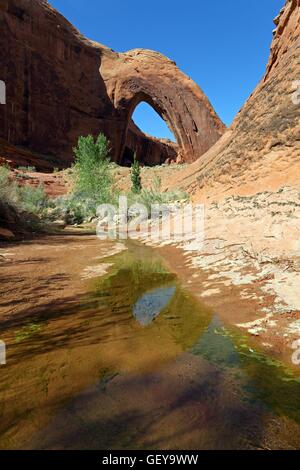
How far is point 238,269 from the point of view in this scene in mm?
4398

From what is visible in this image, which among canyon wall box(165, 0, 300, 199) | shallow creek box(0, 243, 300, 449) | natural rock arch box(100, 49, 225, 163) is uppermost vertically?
natural rock arch box(100, 49, 225, 163)

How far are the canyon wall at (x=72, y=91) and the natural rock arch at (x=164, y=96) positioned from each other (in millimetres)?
105

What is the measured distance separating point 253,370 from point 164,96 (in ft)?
116

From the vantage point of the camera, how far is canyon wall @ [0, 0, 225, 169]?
31141mm

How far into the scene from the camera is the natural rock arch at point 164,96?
32812 mm

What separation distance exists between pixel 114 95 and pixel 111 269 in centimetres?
3525

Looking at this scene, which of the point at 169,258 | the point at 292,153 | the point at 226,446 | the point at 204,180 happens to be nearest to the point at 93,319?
the point at 226,446

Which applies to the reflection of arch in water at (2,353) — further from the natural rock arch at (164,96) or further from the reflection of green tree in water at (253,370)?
the natural rock arch at (164,96)

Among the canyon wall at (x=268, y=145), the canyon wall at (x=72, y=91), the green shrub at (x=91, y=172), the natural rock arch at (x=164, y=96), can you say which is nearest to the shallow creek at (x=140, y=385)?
the canyon wall at (x=268, y=145)

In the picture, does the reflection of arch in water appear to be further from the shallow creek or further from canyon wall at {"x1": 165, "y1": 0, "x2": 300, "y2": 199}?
canyon wall at {"x1": 165, "y1": 0, "x2": 300, "y2": 199}

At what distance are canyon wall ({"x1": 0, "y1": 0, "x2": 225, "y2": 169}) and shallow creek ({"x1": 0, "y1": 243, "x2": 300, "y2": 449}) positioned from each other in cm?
2903

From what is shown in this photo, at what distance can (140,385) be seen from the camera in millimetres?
1991

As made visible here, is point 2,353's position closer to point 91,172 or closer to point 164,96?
point 91,172

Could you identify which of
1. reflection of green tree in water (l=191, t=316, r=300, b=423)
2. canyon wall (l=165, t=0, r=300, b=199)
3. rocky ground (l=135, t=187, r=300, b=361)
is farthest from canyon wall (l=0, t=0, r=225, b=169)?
reflection of green tree in water (l=191, t=316, r=300, b=423)
